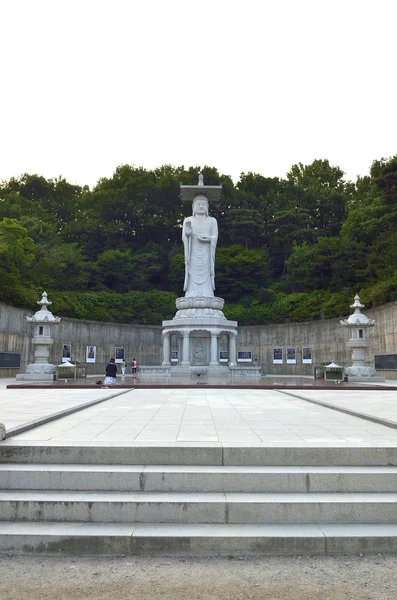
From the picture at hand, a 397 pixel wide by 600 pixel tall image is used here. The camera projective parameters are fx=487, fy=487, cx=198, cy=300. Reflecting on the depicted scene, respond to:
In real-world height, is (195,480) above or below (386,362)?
below

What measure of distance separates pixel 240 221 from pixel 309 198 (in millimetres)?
7131

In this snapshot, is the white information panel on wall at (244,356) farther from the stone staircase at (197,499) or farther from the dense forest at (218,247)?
the stone staircase at (197,499)

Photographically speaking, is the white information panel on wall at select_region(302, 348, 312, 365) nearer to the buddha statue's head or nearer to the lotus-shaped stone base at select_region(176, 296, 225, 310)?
the lotus-shaped stone base at select_region(176, 296, 225, 310)

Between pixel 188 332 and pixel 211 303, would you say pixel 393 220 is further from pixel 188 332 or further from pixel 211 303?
pixel 188 332

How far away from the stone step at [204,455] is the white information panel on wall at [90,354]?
27.1m

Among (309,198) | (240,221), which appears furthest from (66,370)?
(309,198)

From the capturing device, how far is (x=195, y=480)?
490cm

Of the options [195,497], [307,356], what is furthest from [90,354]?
[195,497]

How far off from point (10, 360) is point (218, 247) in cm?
2208

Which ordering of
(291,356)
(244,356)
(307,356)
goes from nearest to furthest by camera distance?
(307,356) → (291,356) → (244,356)

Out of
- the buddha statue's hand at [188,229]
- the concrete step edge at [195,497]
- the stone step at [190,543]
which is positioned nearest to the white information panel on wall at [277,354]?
the buddha statue's hand at [188,229]

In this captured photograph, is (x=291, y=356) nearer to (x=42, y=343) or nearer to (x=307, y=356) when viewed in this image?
(x=307, y=356)

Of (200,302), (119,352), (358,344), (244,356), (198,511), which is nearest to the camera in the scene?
(198,511)

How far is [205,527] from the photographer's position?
4402 millimetres
